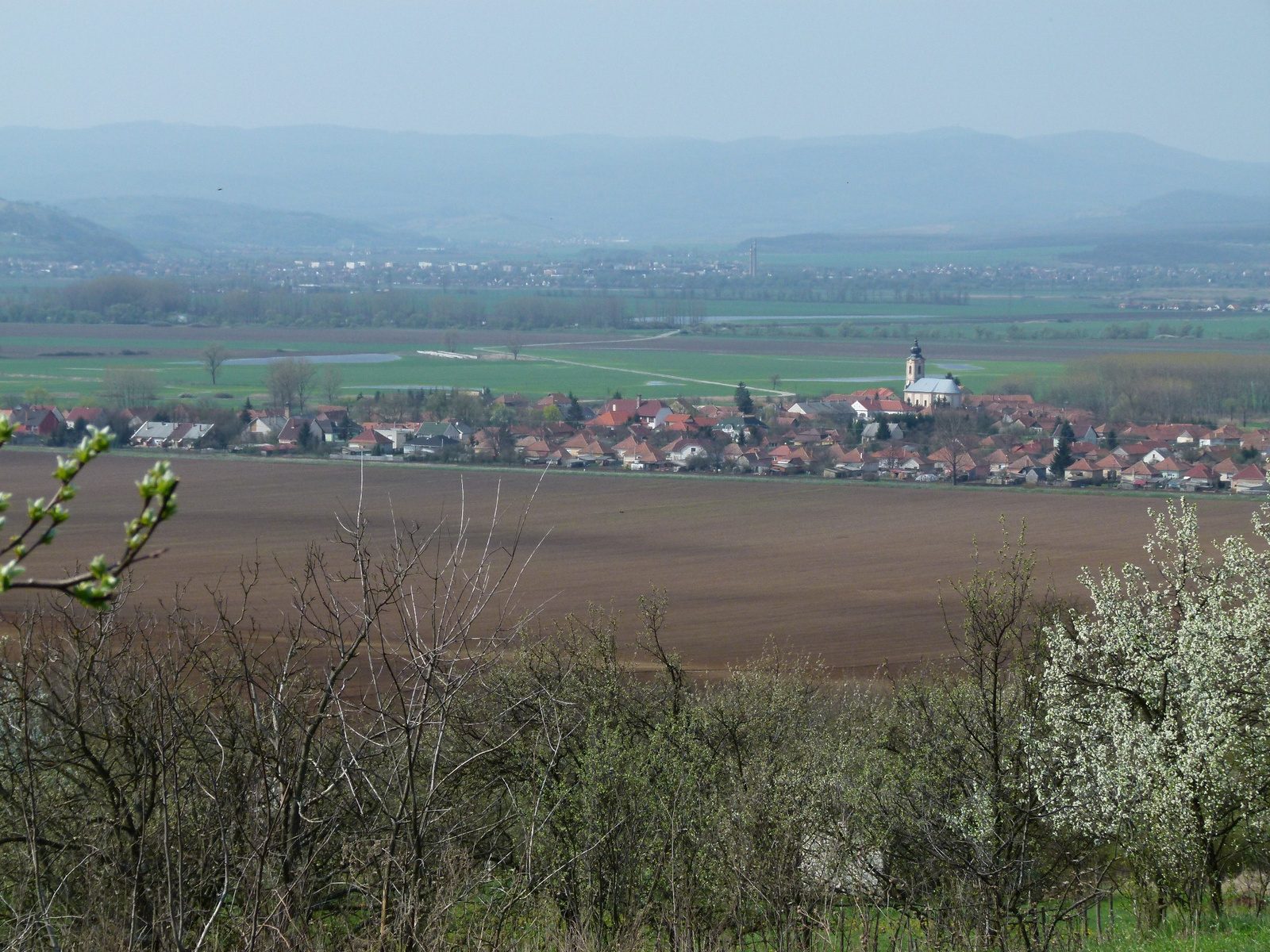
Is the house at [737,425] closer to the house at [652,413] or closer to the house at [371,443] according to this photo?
the house at [652,413]

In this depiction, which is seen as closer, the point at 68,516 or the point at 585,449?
the point at 68,516

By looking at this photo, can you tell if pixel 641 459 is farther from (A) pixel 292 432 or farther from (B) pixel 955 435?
(A) pixel 292 432

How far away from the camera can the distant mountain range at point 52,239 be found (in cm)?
16362

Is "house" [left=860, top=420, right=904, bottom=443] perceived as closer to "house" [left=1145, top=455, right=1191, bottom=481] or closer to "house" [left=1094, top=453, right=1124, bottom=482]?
"house" [left=1094, top=453, right=1124, bottom=482]

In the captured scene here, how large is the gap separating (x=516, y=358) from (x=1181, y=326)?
55.0 metres

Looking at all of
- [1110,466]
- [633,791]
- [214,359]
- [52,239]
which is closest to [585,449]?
[1110,466]

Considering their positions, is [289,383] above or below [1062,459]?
above

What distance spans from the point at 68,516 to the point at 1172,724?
28.5ft

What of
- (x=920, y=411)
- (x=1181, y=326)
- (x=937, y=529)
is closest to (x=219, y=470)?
(x=937, y=529)

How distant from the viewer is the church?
199ft

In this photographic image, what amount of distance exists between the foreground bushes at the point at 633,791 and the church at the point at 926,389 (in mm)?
49577

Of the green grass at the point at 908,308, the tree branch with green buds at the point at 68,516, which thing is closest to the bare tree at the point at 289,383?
the tree branch with green buds at the point at 68,516

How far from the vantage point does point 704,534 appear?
34.2m

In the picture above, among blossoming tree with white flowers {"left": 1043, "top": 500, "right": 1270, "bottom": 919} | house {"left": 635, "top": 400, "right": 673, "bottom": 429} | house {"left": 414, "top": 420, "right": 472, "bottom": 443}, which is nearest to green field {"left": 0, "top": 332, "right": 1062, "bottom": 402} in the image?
house {"left": 635, "top": 400, "right": 673, "bottom": 429}
